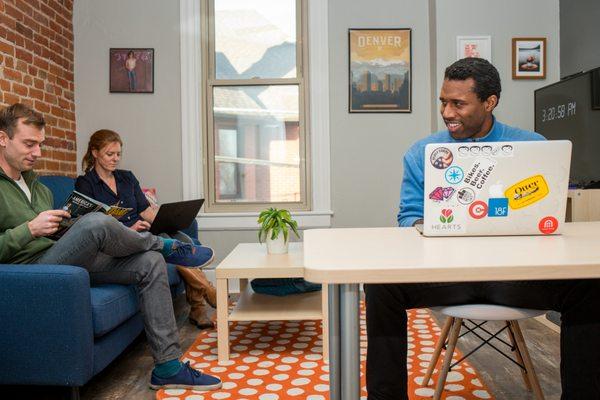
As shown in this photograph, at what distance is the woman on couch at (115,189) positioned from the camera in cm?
293

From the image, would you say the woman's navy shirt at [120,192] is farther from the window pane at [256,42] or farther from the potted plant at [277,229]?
the window pane at [256,42]

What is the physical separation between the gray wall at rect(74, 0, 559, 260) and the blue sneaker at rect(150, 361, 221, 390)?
6.13ft

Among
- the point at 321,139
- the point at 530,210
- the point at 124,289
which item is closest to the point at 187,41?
the point at 321,139

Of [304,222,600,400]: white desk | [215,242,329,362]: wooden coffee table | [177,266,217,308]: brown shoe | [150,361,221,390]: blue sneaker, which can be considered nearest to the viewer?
[304,222,600,400]: white desk

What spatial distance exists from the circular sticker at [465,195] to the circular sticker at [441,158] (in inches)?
2.8

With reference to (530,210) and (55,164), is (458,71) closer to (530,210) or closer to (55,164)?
(530,210)

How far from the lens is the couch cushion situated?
6.20 feet

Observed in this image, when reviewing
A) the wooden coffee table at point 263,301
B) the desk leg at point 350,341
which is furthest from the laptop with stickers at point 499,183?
the wooden coffee table at point 263,301

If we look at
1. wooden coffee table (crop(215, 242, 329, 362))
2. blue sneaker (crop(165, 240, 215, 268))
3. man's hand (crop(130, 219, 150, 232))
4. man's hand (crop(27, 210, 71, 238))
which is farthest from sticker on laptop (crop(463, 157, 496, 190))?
man's hand (crop(130, 219, 150, 232))

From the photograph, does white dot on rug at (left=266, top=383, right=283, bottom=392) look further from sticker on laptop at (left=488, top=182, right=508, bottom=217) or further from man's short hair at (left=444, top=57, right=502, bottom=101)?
man's short hair at (left=444, top=57, right=502, bottom=101)

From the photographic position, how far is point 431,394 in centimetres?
197

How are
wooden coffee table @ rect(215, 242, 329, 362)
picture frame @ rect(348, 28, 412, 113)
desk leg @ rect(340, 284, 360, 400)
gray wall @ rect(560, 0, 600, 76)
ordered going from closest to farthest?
desk leg @ rect(340, 284, 360, 400) < wooden coffee table @ rect(215, 242, 329, 362) < gray wall @ rect(560, 0, 600, 76) < picture frame @ rect(348, 28, 412, 113)

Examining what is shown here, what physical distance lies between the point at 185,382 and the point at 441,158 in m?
1.38

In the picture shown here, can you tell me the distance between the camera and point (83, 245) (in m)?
1.96
